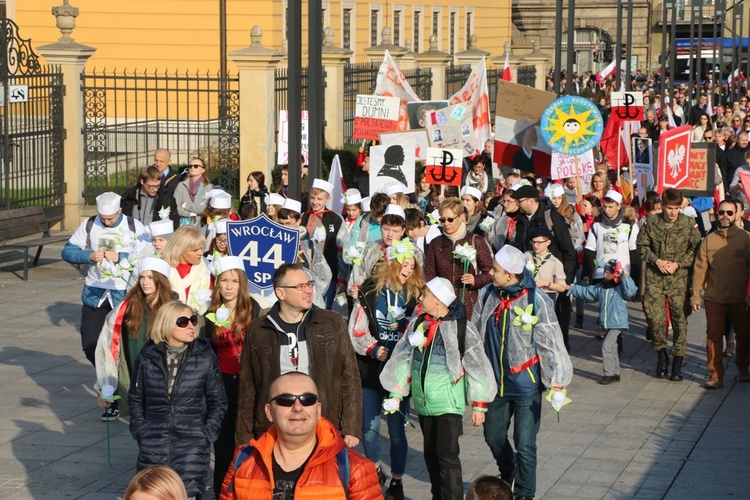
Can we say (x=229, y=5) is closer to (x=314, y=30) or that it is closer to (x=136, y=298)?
(x=314, y=30)

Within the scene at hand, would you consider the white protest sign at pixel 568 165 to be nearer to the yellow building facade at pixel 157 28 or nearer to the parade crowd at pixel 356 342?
the parade crowd at pixel 356 342

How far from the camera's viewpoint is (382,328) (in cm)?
882

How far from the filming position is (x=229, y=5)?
3447 centimetres

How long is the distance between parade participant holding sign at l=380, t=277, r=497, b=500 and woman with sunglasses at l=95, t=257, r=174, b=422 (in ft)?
4.88

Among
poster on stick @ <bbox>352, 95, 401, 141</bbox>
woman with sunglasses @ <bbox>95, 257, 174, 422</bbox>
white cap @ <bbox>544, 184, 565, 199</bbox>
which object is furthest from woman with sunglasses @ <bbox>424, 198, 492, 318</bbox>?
poster on stick @ <bbox>352, 95, 401, 141</bbox>

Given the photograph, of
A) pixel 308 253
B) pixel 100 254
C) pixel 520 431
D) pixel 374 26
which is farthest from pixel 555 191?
pixel 374 26

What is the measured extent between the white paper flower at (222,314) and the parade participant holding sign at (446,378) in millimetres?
1007

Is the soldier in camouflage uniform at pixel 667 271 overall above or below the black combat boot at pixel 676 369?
above

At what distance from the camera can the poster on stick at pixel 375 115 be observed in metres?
19.4

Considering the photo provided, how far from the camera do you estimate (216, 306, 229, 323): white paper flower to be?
26.5ft

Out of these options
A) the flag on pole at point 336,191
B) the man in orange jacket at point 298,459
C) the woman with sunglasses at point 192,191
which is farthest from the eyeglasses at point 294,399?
the woman with sunglasses at point 192,191

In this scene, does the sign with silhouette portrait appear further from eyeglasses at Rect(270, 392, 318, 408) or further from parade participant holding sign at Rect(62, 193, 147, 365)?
eyeglasses at Rect(270, 392, 318, 408)

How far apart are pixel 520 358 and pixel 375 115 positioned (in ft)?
37.2

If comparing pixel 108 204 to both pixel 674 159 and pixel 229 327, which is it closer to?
pixel 229 327
